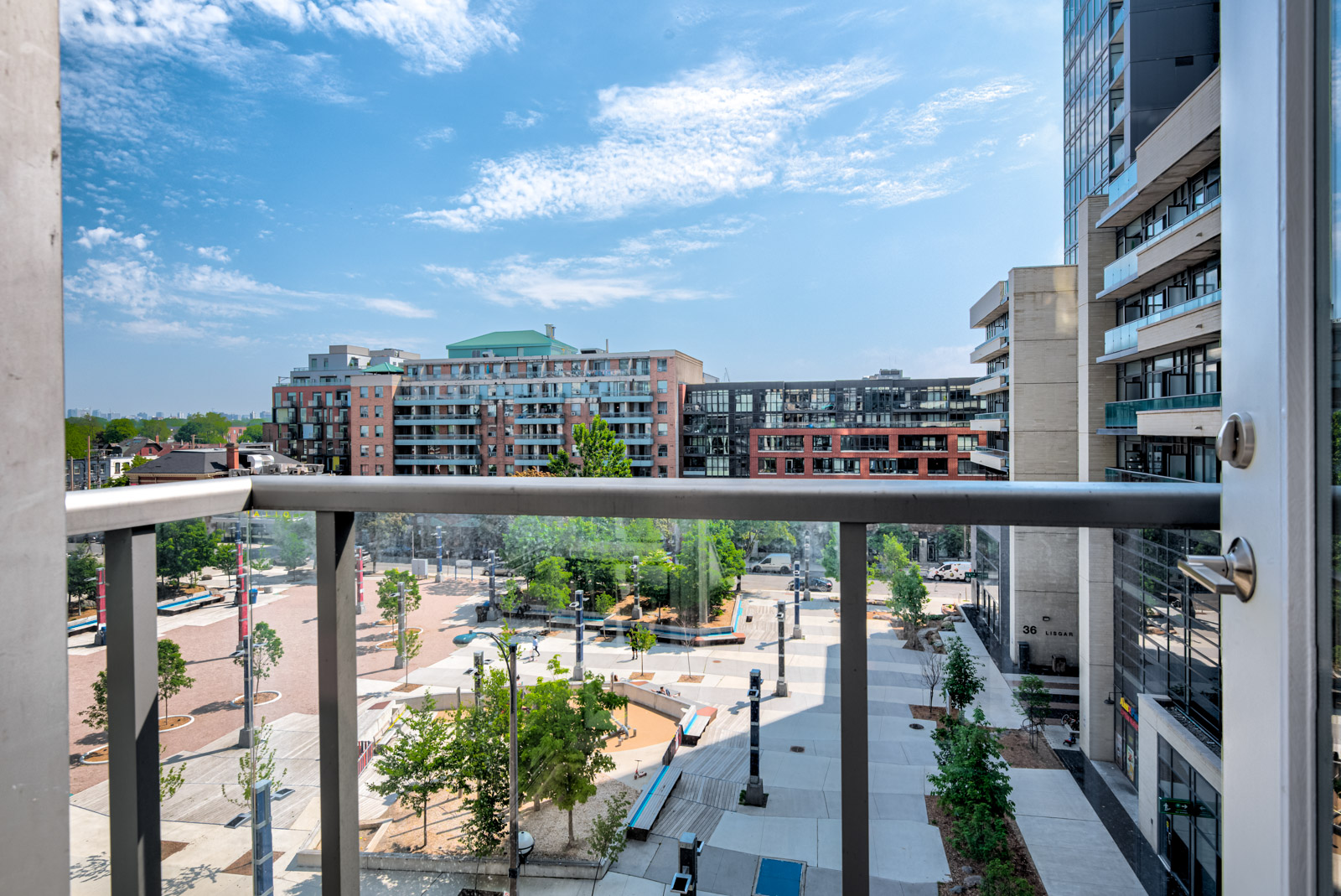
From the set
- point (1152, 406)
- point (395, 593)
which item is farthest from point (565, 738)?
point (1152, 406)

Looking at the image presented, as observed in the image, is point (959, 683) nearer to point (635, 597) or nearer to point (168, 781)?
point (635, 597)

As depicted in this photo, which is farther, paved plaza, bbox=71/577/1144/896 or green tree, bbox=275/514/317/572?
green tree, bbox=275/514/317/572

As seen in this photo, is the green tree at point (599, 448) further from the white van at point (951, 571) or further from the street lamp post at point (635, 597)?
the white van at point (951, 571)

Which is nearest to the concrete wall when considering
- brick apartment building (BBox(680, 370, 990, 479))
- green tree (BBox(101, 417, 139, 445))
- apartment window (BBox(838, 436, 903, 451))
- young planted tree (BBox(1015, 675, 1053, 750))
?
young planted tree (BBox(1015, 675, 1053, 750))

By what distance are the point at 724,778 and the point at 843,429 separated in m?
29.7

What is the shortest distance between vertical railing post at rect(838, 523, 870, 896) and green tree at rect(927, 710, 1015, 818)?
9 centimetres

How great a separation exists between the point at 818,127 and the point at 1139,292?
1700 inches

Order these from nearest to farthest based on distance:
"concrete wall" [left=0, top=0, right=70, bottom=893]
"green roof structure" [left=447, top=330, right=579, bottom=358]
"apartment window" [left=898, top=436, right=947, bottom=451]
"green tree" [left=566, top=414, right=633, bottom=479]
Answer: "concrete wall" [left=0, top=0, right=70, bottom=893] → "green tree" [left=566, top=414, right=633, bottom=479] → "apartment window" [left=898, top=436, right=947, bottom=451] → "green roof structure" [left=447, top=330, right=579, bottom=358]

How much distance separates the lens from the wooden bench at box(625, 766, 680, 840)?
805mm

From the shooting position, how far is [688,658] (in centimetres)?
82

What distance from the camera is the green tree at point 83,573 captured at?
72 cm

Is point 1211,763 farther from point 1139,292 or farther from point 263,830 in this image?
point 1139,292

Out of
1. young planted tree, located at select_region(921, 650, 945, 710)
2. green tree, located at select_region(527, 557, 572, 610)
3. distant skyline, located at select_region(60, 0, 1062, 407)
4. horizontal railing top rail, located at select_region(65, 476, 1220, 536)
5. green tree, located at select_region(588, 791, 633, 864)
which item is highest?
distant skyline, located at select_region(60, 0, 1062, 407)

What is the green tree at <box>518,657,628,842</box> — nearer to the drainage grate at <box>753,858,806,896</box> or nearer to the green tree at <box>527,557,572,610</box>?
the green tree at <box>527,557,572,610</box>
